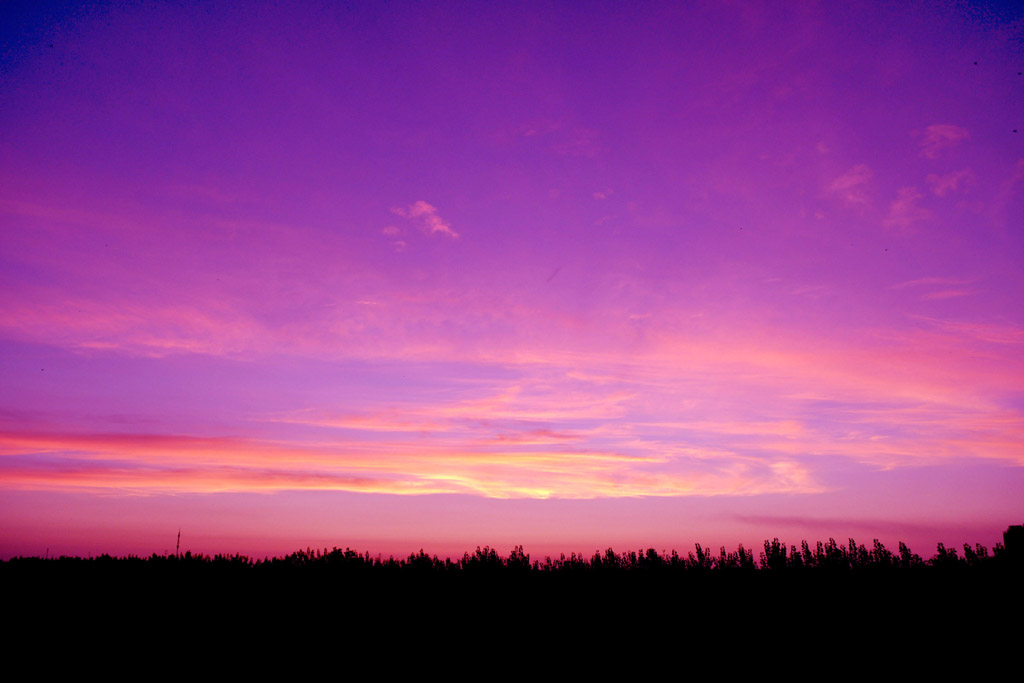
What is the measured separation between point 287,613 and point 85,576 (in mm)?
8568

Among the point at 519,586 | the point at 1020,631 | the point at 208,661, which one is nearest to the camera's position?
the point at 1020,631

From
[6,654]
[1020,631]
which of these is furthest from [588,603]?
[6,654]

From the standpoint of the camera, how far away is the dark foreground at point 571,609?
979 centimetres

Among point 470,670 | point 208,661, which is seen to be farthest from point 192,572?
point 470,670

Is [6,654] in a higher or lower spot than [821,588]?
lower

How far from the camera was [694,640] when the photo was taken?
10.2 m

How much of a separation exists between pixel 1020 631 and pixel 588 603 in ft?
23.1

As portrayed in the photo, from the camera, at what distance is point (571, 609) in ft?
39.4

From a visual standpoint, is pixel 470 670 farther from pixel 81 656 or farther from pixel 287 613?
pixel 81 656

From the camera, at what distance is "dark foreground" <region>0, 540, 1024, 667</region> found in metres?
9.79

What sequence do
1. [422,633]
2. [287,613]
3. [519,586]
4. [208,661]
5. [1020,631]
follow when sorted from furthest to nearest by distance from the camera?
[519,586]
[287,613]
[422,633]
[208,661]
[1020,631]

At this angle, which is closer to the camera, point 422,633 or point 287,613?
point 422,633

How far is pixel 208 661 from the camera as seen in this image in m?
9.69

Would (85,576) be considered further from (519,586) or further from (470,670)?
(470,670)
